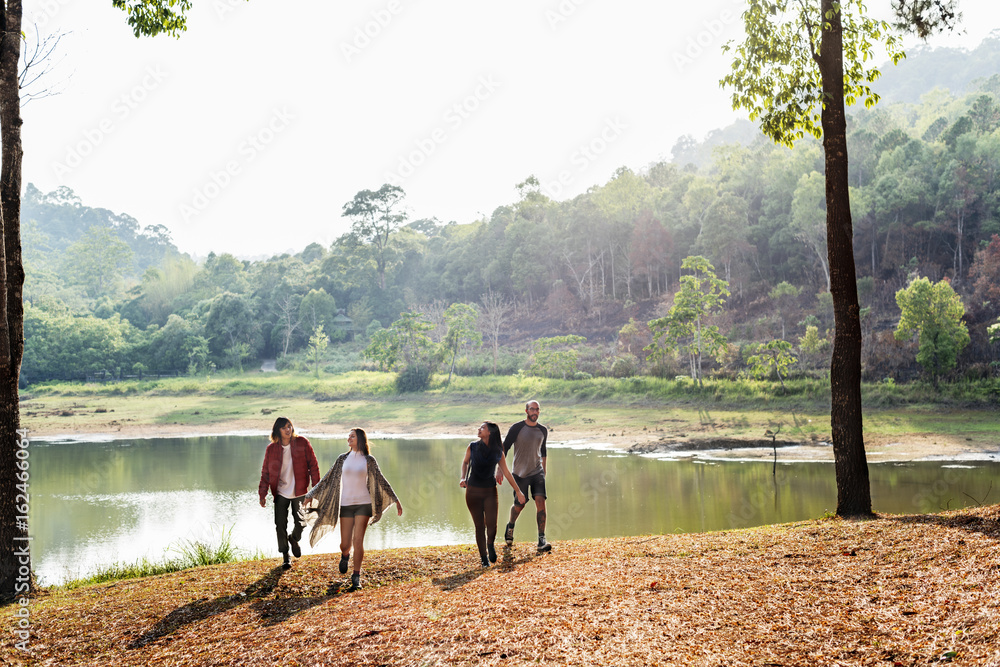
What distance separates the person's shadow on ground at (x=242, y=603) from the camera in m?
5.85

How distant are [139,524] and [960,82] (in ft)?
468

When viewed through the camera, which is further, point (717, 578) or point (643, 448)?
point (643, 448)

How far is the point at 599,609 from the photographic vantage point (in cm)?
534

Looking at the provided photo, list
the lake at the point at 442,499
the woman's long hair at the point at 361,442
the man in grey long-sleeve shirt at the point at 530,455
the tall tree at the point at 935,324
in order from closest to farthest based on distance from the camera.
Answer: the woman's long hair at the point at 361,442 < the man in grey long-sleeve shirt at the point at 530,455 < the lake at the point at 442,499 < the tall tree at the point at 935,324

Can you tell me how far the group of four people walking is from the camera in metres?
7.32

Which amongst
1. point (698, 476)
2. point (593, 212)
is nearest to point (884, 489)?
point (698, 476)

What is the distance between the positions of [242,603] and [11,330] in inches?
161

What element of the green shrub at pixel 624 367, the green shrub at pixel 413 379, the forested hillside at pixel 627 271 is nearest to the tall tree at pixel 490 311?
the forested hillside at pixel 627 271

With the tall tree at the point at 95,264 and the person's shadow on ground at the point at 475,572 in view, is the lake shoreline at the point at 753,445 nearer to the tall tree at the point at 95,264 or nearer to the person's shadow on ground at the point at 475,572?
the person's shadow on ground at the point at 475,572

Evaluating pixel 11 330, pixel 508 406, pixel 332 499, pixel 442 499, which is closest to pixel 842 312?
pixel 332 499

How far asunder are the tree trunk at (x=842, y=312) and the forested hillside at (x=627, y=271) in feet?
75.3

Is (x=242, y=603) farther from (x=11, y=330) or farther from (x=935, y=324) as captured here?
(x=935, y=324)

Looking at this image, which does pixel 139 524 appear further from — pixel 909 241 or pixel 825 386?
pixel 909 241

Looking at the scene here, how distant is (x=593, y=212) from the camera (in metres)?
58.0
